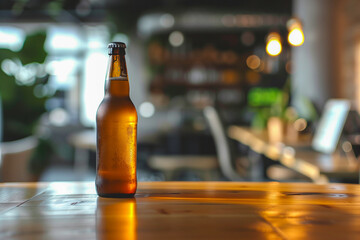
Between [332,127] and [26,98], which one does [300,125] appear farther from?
[26,98]

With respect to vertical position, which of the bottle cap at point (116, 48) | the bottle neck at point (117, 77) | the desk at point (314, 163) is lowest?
the desk at point (314, 163)

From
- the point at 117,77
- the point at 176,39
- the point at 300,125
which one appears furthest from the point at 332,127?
the point at 176,39

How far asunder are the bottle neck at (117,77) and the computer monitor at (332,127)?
6.37 feet

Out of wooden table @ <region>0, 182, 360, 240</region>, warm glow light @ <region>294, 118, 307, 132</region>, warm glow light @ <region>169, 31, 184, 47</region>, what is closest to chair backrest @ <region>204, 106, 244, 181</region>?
warm glow light @ <region>294, 118, 307, 132</region>

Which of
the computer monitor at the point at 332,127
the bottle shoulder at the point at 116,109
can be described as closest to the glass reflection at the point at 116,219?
the bottle shoulder at the point at 116,109

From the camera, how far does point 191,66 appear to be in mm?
9766

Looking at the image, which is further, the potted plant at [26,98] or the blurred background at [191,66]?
the blurred background at [191,66]

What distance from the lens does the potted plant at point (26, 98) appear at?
9.19 ft

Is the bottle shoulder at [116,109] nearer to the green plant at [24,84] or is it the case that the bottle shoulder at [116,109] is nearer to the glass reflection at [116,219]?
the glass reflection at [116,219]

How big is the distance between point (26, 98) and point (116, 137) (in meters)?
2.33

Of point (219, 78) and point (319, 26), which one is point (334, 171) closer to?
point (319, 26)

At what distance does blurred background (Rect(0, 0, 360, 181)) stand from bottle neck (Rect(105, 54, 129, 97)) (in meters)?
3.02

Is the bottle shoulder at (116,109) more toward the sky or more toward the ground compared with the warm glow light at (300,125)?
more toward the sky

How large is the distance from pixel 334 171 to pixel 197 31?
8.01 m
